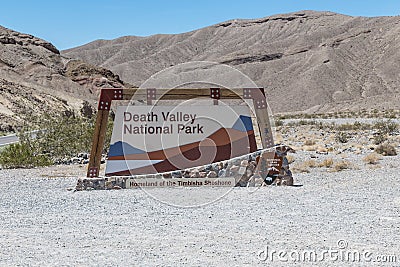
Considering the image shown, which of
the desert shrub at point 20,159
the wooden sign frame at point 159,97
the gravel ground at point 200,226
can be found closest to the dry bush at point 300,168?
the gravel ground at point 200,226

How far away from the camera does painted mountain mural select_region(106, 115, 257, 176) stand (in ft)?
41.3

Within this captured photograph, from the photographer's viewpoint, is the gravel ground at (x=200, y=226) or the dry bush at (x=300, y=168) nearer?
the gravel ground at (x=200, y=226)

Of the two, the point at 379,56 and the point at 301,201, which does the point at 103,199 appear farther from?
the point at 379,56

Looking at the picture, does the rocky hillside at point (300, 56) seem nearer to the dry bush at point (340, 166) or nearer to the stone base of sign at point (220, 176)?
the dry bush at point (340, 166)

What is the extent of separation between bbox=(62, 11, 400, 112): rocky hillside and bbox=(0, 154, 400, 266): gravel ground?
70701mm

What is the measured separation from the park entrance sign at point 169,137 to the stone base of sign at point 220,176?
0.67ft

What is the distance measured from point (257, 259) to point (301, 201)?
4.25m

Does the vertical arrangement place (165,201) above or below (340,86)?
below

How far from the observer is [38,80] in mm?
74250

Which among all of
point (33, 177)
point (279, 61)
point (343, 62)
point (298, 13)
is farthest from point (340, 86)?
point (33, 177)

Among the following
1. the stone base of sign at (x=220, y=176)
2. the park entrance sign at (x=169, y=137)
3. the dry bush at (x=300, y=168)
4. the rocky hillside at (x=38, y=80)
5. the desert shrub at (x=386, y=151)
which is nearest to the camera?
the park entrance sign at (x=169, y=137)

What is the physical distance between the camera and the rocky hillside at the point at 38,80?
5506 cm

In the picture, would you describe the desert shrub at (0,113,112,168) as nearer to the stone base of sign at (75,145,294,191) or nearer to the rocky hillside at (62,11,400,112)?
the stone base of sign at (75,145,294,191)

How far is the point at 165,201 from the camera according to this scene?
11008 millimetres
